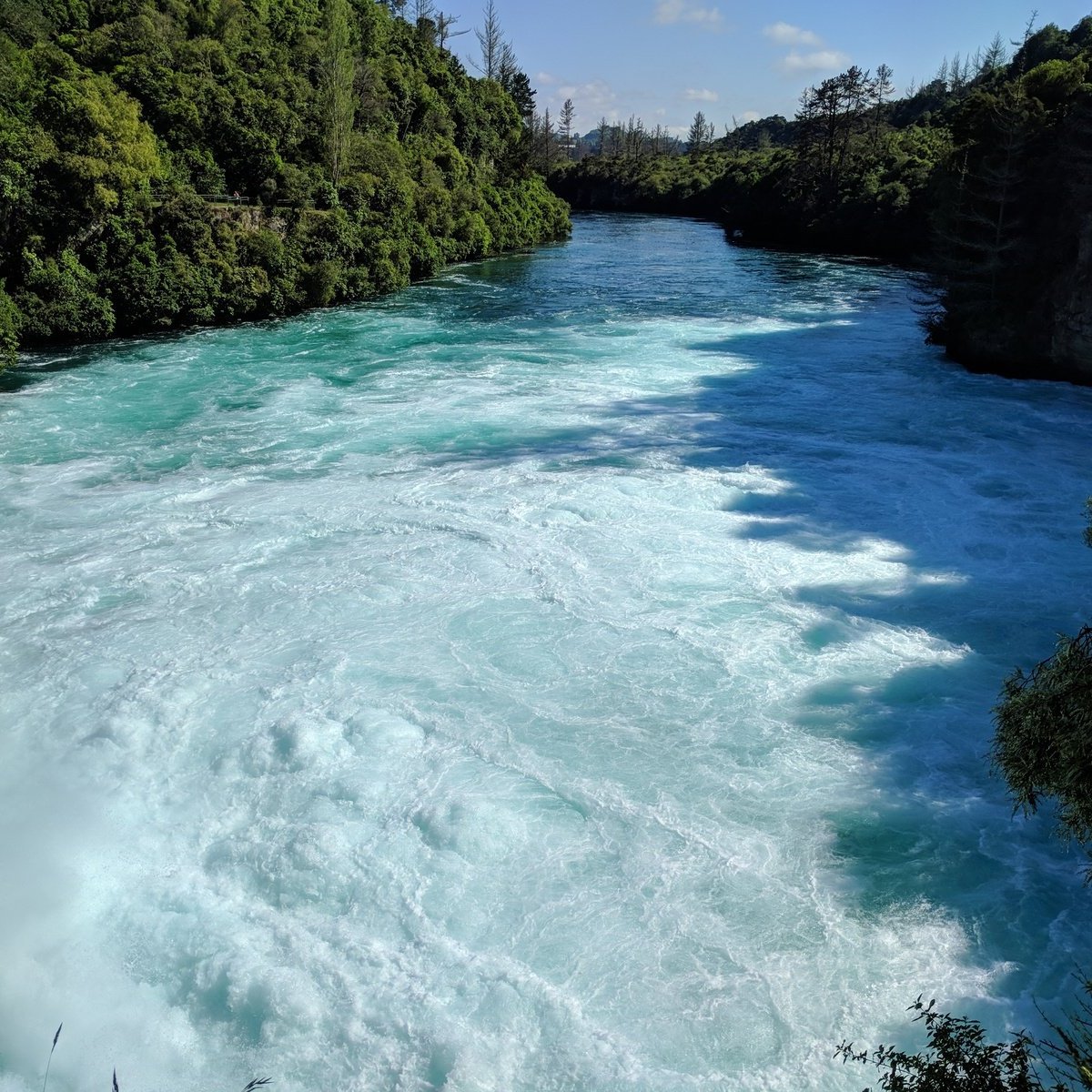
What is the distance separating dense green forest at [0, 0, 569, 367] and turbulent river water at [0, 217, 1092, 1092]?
814cm

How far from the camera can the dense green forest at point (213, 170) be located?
2416 centimetres

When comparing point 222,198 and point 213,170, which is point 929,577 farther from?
point 213,170

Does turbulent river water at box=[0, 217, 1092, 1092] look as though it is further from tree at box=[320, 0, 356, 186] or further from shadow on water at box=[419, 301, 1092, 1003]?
tree at box=[320, 0, 356, 186]

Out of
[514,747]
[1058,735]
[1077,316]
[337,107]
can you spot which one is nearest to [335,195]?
[337,107]

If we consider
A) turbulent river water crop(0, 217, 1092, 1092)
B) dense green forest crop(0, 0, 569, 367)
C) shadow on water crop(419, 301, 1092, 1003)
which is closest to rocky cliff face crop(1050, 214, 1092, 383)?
shadow on water crop(419, 301, 1092, 1003)

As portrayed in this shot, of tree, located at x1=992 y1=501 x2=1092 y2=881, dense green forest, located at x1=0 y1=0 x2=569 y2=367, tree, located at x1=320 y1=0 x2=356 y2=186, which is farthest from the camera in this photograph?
tree, located at x1=320 y1=0 x2=356 y2=186

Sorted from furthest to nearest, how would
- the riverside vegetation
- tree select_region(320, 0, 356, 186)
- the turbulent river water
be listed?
tree select_region(320, 0, 356, 186) → the riverside vegetation → the turbulent river water

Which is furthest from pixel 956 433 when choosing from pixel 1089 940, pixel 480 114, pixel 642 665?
pixel 480 114

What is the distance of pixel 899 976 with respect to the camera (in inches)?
260

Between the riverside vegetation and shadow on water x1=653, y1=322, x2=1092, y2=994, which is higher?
the riverside vegetation

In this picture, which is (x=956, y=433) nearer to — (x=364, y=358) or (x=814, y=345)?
(x=814, y=345)

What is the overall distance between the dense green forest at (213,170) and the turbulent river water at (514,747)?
8142 mm

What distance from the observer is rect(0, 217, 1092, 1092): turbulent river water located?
20.8ft

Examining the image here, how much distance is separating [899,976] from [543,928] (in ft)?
9.01
